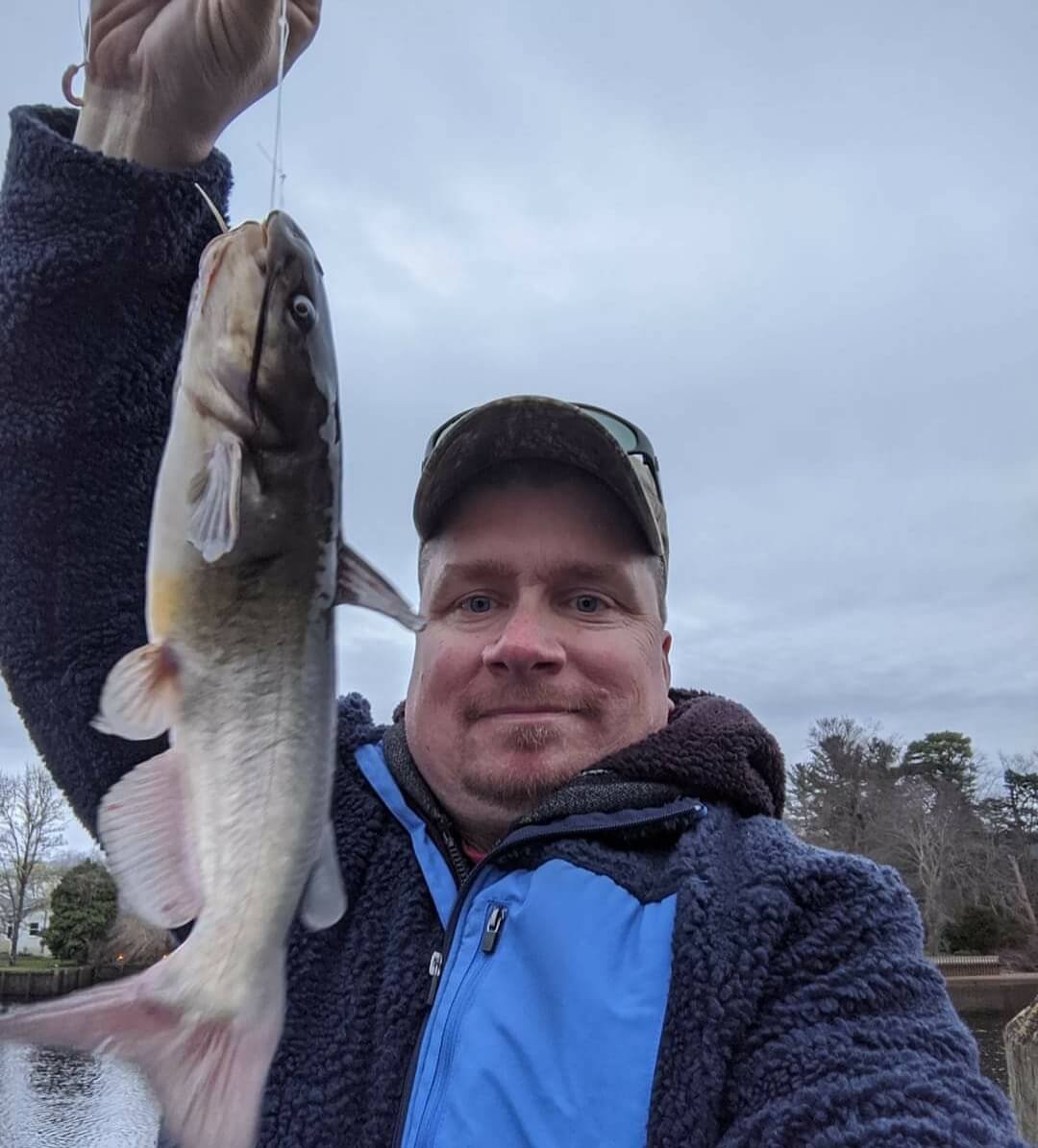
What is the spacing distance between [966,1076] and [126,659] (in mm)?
1829

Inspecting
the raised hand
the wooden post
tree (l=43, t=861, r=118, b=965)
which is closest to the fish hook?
the raised hand

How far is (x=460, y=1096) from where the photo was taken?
2010 millimetres

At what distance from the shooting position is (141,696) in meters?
1.66

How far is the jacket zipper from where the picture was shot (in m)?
2.24

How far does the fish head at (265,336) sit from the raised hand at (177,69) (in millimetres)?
519

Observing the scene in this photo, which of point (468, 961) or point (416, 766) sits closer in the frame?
point (468, 961)

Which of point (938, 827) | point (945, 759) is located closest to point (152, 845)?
point (938, 827)

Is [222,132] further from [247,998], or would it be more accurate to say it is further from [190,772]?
[247,998]

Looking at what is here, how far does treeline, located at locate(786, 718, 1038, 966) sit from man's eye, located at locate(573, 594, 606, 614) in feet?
119

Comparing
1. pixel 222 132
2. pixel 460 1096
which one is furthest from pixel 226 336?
pixel 460 1096

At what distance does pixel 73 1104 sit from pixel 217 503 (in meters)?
24.0

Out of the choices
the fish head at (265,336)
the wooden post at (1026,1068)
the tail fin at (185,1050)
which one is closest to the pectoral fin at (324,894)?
the tail fin at (185,1050)

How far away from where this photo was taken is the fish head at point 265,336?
180 cm

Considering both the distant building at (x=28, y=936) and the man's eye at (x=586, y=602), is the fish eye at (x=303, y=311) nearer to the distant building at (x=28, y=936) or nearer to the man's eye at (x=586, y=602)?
the man's eye at (x=586, y=602)
